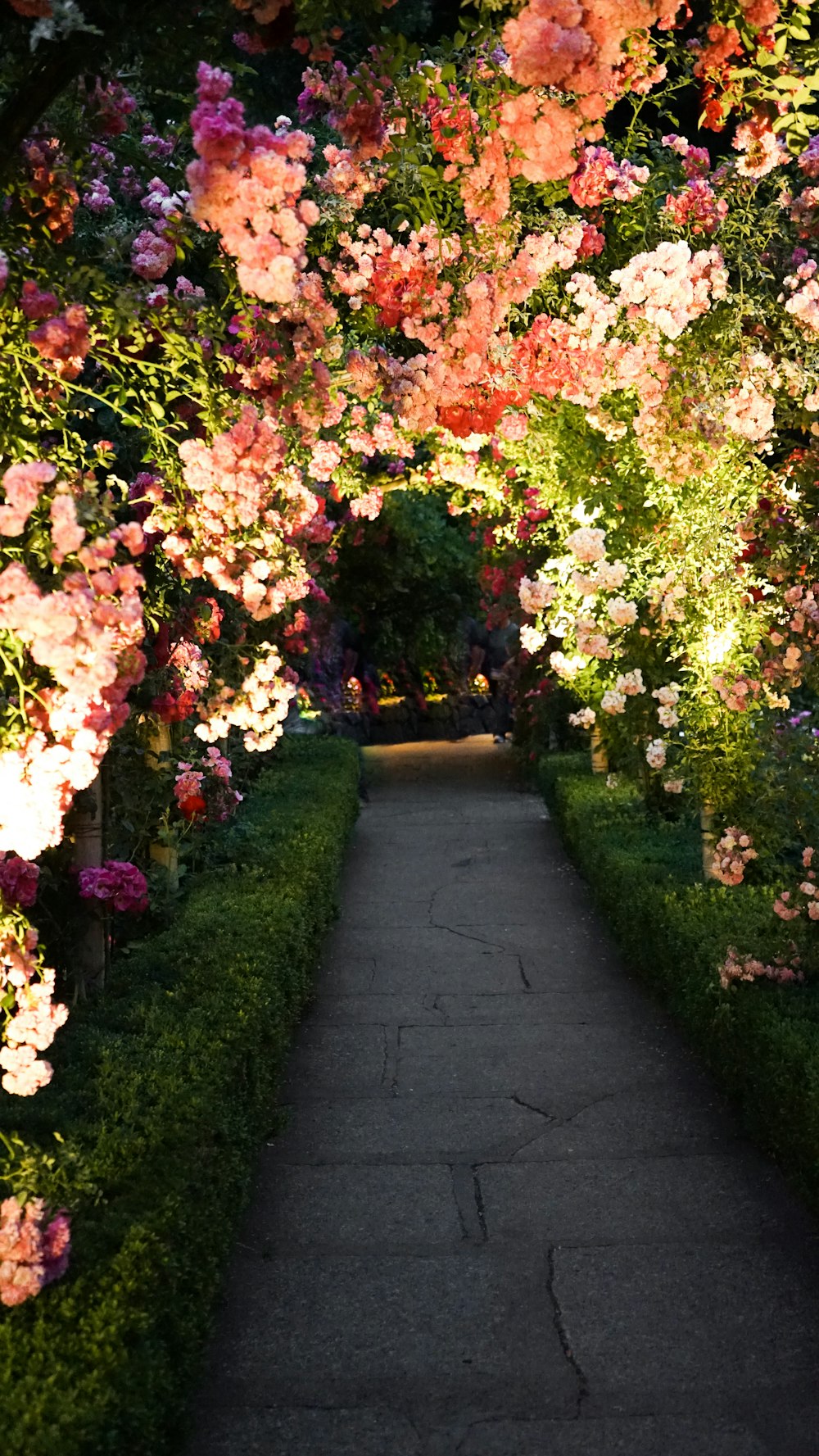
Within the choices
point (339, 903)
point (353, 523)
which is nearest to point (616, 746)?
point (339, 903)

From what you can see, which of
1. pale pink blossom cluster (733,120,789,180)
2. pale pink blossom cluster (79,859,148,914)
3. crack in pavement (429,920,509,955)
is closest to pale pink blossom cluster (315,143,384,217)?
pale pink blossom cluster (733,120,789,180)

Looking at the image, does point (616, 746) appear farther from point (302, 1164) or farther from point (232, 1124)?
point (232, 1124)

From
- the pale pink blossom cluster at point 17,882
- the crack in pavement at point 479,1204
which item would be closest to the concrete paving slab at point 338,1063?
the crack in pavement at point 479,1204

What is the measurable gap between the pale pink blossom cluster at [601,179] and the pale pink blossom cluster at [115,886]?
2.98 meters

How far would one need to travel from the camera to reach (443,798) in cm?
1170

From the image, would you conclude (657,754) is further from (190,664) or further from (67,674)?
(67,674)

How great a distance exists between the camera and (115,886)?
163 inches

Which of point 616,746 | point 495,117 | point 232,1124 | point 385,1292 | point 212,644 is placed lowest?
point 385,1292

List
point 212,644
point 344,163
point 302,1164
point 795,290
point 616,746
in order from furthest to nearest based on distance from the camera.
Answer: point 616,746 < point 212,644 < point 795,290 < point 344,163 < point 302,1164

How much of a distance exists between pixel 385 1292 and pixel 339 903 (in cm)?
426

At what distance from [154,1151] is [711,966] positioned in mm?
2239

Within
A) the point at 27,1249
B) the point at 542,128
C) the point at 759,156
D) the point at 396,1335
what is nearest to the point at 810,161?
the point at 759,156

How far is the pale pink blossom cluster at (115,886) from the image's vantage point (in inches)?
162

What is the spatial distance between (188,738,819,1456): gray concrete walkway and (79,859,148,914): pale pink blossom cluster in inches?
34.8
